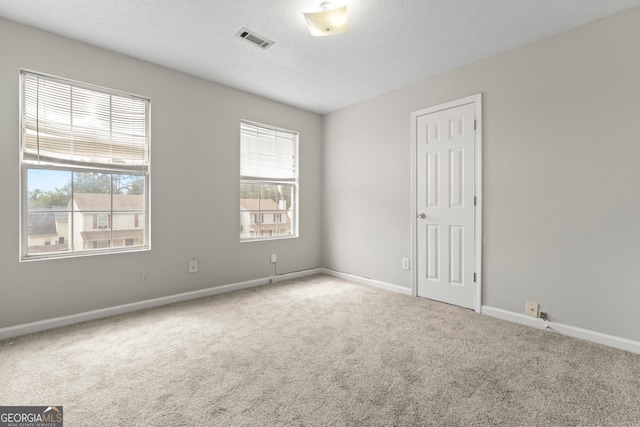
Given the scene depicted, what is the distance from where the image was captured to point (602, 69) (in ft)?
7.43

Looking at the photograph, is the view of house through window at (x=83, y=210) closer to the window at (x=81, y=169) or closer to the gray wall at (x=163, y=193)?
the window at (x=81, y=169)

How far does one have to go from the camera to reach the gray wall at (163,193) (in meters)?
2.34

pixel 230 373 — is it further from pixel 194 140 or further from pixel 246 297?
pixel 194 140

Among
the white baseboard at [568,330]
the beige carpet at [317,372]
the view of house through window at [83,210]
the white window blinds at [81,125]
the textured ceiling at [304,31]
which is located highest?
the textured ceiling at [304,31]

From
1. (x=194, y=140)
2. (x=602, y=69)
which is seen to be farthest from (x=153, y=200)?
(x=602, y=69)

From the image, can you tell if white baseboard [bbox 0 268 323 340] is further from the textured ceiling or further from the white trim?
the textured ceiling

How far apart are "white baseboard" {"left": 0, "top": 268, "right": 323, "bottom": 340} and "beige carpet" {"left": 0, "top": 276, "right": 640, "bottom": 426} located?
10cm

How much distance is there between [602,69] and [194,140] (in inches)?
150

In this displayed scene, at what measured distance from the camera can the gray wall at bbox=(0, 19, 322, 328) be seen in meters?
2.34

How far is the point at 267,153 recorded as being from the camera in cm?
409

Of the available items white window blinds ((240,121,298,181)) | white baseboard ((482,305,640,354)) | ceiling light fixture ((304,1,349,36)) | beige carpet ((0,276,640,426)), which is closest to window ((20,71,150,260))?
beige carpet ((0,276,640,426))

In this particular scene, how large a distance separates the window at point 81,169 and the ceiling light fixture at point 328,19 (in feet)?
6.49

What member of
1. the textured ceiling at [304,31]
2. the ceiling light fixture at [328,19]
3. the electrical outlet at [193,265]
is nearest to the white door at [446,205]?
the textured ceiling at [304,31]

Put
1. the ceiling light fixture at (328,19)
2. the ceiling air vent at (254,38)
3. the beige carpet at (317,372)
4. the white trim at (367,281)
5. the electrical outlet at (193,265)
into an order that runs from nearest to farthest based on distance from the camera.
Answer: the beige carpet at (317,372), the ceiling light fixture at (328,19), the ceiling air vent at (254,38), the electrical outlet at (193,265), the white trim at (367,281)
